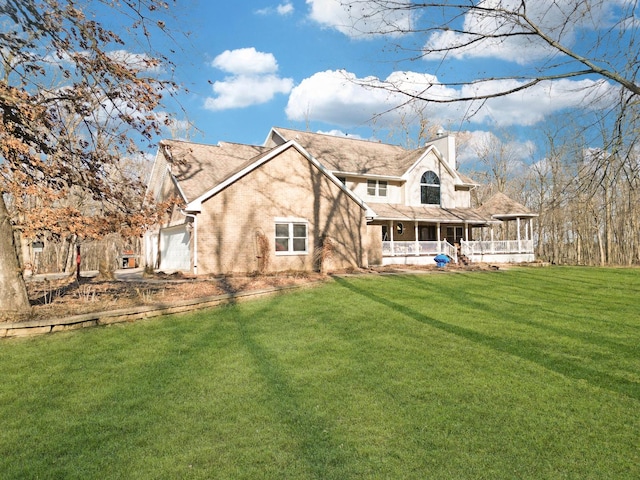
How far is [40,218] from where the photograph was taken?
870 centimetres

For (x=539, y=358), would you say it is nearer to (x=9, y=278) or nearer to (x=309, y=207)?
(x=9, y=278)

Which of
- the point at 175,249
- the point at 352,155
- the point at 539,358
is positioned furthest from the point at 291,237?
the point at 539,358

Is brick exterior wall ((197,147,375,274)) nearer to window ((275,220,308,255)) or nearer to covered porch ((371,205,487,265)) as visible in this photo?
window ((275,220,308,255))

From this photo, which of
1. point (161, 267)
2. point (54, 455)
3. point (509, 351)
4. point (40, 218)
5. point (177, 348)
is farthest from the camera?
point (161, 267)

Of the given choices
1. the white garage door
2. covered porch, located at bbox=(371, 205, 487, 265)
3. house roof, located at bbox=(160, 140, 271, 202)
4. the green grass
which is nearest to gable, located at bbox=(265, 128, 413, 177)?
house roof, located at bbox=(160, 140, 271, 202)

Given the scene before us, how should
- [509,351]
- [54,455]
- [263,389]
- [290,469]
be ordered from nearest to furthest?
1. [290,469]
2. [54,455]
3. [263,389]
4. [509,351]

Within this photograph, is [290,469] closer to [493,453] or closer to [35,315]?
[493,453]

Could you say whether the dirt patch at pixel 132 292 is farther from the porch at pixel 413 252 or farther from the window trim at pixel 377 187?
the window trim at pixel 377 187

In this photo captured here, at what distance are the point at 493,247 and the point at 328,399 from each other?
24.6m

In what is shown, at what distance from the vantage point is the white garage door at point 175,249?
18.8 metres

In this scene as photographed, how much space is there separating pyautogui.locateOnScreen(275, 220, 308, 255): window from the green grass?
9146 millimetres

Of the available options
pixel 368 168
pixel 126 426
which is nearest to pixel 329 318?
pixel 126 426

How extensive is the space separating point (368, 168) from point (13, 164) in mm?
19281

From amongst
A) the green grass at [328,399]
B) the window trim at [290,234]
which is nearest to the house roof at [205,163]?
the window trim at [290,234]
